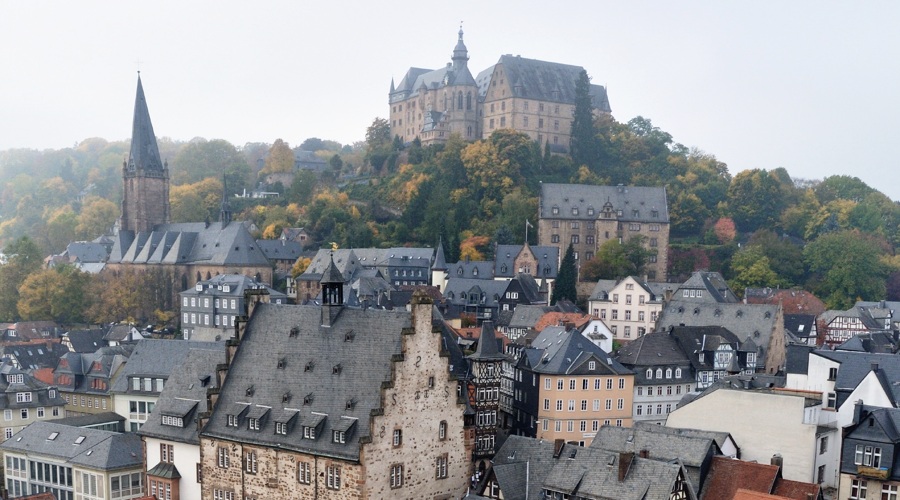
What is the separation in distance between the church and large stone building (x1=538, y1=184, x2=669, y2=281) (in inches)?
1459

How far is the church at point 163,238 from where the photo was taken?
348 ft

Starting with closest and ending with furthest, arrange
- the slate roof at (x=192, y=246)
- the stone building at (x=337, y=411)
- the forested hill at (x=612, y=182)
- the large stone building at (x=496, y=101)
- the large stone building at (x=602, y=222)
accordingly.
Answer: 1. the stone building at (x=337, y=411)
2. the forested hill at (x=612, y=182)
3. the large stone building at (x=602, y=222)
4. the slate roof at (x=192, y=246)
5. the large stone building at (x=496, y=101)

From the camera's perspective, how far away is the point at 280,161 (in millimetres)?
161000

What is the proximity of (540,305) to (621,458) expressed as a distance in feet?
167

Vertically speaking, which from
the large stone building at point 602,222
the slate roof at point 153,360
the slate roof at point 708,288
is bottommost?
the slate roof at point 153,360

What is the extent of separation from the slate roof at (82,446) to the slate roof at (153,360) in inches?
305

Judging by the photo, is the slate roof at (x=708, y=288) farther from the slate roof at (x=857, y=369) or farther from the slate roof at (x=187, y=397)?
the slate roof at (x=187, y=397)

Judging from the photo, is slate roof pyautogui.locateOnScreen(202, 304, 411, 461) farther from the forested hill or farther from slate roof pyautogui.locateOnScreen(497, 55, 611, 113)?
slate roof pyautogui.locateOnScreen(497, 55, 611, 113)

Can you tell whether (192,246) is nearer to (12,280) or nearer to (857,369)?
(12,280)

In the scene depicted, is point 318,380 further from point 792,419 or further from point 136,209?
point 136,209

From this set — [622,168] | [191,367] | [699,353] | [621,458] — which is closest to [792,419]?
[621,458]

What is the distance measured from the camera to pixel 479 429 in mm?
48906

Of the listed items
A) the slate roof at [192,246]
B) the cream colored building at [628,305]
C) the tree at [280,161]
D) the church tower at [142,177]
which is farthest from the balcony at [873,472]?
the tree at [280,161]

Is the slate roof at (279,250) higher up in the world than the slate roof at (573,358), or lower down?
higher up
